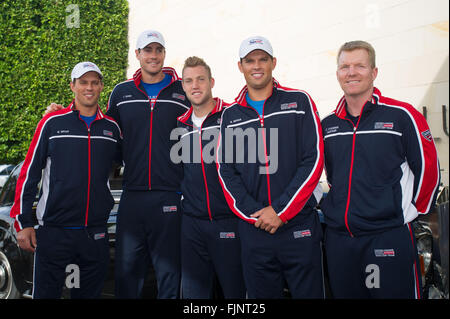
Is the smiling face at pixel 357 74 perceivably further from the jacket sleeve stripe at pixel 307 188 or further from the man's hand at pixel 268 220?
the man's hand at pixel 268 220

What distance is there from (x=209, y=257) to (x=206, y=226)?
0.77 ft

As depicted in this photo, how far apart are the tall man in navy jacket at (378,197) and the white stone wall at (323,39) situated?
4.11 m

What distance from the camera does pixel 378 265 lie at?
2.51 meters

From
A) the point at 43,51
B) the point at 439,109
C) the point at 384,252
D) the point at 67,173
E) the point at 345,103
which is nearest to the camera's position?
the point at 384,252

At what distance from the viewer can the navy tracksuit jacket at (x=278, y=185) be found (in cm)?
268

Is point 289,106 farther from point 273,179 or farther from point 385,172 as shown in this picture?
point 385,172

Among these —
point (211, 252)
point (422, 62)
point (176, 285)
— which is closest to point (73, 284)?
point (176, 285)

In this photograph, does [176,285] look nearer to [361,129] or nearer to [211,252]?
[211,252]

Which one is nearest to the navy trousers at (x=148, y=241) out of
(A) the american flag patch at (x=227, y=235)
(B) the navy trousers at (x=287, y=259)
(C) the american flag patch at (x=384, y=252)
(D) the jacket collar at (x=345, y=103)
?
(A) the american flag patch at (x=227, y=235)

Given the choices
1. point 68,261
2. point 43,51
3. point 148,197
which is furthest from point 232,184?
point 43,51

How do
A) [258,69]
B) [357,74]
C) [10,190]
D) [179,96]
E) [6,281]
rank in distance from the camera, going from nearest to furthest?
[357,74]
[258,69]
[179,96]
[6,281]
[10,190]

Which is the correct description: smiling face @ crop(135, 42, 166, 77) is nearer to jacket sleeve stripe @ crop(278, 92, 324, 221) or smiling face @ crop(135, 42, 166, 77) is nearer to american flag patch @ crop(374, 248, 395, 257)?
jacket sleeve stripe @ crop(278, 92, 324, 221)

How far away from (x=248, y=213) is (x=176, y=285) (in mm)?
945

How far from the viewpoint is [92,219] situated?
3199 millimetres
